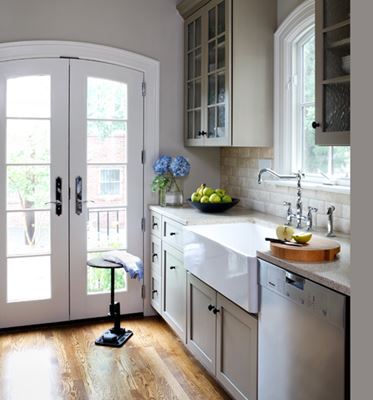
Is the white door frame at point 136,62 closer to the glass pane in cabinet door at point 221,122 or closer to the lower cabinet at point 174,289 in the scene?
the lower cabinet at point 174,289

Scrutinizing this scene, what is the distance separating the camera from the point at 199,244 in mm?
2971

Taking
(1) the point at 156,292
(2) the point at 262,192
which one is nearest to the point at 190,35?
(2) the point at 262,192

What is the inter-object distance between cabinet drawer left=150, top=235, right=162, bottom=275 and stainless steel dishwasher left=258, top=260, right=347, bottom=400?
1.78 metres

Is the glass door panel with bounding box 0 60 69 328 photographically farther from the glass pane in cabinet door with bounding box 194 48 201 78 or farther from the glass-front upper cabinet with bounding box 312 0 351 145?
the glass-front upper cabinet with bounding box 312 0 351 145

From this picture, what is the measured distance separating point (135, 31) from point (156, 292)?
219 centimetres

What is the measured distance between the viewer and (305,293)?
1.87 m

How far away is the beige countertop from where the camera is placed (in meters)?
1.75

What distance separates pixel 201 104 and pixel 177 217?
1001 mm


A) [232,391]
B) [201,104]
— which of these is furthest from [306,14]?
[232,391]

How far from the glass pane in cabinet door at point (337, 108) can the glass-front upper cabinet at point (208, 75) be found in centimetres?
118

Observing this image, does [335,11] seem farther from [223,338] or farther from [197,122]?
[197,122]

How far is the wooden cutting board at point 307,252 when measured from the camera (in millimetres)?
2043

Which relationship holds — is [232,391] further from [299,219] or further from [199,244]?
[299,219]

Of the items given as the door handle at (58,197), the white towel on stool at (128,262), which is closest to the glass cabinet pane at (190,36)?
the door handle at (58,197)
